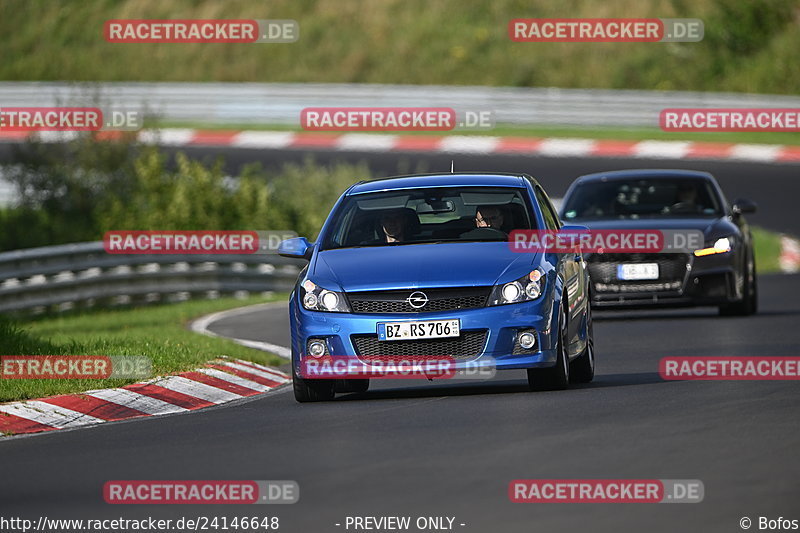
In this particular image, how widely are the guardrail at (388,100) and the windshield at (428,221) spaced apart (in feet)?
89.1

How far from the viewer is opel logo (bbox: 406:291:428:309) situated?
40.5ft

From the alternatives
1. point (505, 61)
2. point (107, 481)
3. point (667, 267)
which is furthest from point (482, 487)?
point (505, 61)

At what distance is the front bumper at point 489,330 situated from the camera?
12.3 meters

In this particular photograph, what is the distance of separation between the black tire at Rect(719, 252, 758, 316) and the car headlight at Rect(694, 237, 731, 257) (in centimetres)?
47

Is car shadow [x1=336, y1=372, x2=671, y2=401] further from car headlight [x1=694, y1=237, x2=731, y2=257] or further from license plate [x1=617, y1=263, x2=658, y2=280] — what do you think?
car headlight [x1=694, y1=237, x2=731, y2=257]

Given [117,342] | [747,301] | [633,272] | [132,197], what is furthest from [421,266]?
[132,197]

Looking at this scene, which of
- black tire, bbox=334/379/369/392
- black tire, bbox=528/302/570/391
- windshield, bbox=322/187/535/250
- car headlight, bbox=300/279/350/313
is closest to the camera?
car headlight, bbox=300/279/350/313

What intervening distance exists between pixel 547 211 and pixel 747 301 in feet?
21.1

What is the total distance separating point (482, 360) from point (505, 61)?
39649 millimetres

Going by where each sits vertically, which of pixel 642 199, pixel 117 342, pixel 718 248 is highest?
pixel 642 199

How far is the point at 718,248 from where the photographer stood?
19406 millimetres

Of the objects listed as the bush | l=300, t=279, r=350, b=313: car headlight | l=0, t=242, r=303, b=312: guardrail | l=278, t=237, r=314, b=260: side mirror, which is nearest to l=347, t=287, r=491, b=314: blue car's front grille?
l=300, t=279, r=350, b=313: car headlight

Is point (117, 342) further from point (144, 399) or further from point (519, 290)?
point (519, 290)

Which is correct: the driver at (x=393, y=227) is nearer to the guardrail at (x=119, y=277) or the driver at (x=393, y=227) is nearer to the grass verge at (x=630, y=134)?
the guardrail at (x=119, y=277)
